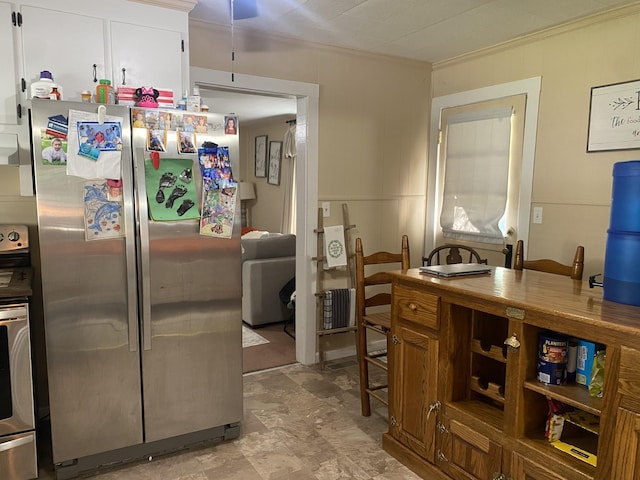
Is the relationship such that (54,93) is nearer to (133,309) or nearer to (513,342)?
(133,309)

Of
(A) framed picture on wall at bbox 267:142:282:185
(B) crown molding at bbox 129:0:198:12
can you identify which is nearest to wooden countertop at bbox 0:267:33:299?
(B) crown molding at bbox 129:0:198:12

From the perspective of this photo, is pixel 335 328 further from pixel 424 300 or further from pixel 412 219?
pixel 424 300

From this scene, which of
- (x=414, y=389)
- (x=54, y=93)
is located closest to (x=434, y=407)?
(x=414, y=389)

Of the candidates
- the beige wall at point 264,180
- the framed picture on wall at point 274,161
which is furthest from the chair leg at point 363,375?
the framed picture on wall at point 274,161

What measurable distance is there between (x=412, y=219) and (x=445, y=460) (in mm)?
2241

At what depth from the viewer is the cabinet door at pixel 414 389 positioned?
2.19 metres

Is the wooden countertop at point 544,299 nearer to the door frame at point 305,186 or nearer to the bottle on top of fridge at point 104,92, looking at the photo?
the door frame at point 305,186

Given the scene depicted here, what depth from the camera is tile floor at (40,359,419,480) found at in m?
2.32

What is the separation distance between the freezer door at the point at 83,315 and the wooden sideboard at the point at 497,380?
1.30 meters

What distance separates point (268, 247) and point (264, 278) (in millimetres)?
365

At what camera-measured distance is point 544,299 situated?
1.79 m

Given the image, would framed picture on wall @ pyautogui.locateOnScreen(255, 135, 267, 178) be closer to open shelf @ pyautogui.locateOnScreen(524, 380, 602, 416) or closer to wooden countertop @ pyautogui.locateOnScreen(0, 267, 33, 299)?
wooden countertop @ pyautogui.locateOnScreen(0, 267, 33, 299)

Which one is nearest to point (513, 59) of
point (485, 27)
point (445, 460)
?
point (485, 27)

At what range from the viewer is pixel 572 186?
299 cm
